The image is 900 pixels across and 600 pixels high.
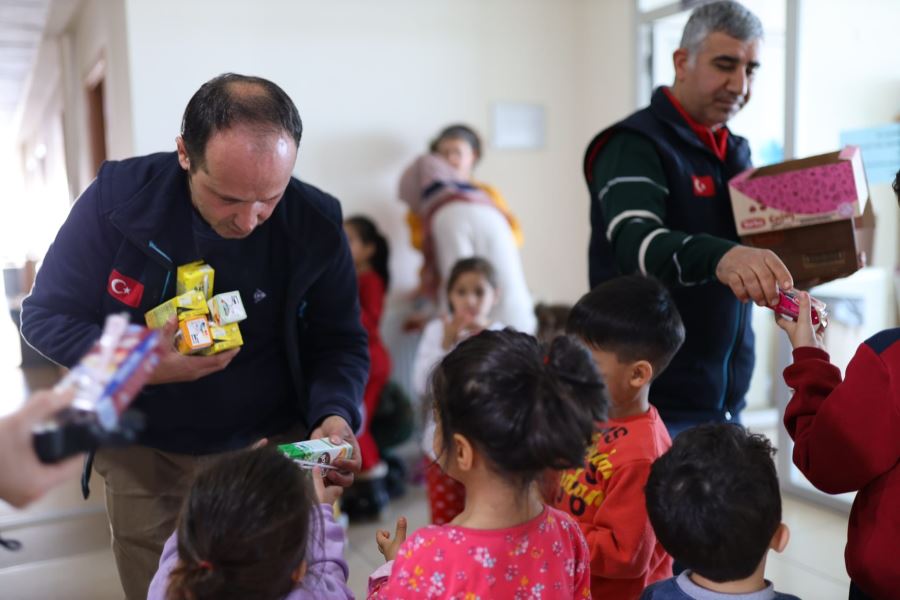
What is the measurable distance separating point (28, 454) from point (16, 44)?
3.06 metres

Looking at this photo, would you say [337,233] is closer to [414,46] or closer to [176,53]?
[176,53]

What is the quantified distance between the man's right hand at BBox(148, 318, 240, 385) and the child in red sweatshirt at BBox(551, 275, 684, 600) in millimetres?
650

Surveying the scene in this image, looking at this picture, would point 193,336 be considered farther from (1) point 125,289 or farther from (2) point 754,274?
(2) point 754,274

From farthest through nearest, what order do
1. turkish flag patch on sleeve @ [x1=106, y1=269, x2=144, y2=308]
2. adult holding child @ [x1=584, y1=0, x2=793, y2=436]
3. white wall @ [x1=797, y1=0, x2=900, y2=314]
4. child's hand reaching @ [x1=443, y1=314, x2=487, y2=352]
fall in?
1. white wall @ [x1=797, y1=0, x2=900, y2=314]
2. child's hand reaching @ [x1=443, y1=314, x2=487, y2=352]
3. adult holding child @ [x1=584, y1=0, x2=793, y2=436]
4. turkish flag patch on sleeve @ [x1=106, y1=269, x2=144, y2=308]

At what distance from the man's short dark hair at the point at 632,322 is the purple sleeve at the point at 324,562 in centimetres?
60

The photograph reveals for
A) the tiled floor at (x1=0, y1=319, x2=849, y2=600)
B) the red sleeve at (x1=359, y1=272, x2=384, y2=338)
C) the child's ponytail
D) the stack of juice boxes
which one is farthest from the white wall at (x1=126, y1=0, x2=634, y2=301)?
the child's ponytail

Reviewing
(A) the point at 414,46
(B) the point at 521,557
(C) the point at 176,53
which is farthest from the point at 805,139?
(B) the point at 521,557

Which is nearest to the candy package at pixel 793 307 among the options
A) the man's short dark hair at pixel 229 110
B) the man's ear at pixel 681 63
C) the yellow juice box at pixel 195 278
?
the man's ear at pixel 681 63

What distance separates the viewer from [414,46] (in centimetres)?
397

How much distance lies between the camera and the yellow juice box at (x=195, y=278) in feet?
4.57

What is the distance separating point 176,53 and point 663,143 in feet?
8.05

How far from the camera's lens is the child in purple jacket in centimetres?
99

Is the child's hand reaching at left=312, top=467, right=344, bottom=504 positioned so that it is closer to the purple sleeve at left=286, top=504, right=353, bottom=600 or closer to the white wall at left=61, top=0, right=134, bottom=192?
the purple sleeve at left=286, top=504, right=353, bottom=600

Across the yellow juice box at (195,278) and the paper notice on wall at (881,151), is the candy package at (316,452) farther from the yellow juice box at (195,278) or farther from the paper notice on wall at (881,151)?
the paper notice on wall at (881,151)
